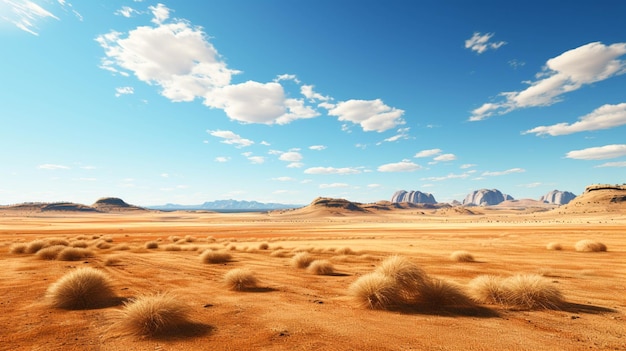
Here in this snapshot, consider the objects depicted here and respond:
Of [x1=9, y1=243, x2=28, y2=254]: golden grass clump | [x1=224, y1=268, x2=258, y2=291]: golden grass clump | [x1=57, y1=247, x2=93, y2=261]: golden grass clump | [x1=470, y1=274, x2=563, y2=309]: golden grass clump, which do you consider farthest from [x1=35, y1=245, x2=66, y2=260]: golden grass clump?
[x1=470, y1=274, x2=563, y2=309]: golden grass clump

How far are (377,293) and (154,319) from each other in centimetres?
540

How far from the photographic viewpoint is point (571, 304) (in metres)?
8.77

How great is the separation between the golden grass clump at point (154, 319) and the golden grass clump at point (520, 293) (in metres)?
7.90

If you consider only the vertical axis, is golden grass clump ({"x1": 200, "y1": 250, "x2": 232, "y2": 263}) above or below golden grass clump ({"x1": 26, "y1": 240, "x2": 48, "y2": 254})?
below

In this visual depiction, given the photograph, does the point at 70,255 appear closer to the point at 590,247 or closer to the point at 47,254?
the point at 47,254

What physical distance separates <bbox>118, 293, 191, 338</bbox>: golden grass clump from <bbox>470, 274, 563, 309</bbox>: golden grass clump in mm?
7904

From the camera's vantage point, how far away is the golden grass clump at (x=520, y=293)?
8.48m

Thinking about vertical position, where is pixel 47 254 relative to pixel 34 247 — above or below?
below

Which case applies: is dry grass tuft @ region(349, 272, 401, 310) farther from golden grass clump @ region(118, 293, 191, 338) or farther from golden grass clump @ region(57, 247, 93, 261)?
golden grass clump @ region(57, 247, 93, 261)

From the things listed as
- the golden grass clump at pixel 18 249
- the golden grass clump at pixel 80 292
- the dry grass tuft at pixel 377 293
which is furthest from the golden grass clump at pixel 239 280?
the golden grass clump at pixel 18 249

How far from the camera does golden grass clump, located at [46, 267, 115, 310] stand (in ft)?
29.0

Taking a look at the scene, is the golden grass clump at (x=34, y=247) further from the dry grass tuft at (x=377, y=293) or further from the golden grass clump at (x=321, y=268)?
the dry grass tuft at (x=377, y=293)

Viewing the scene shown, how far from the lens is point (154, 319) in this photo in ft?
22.4

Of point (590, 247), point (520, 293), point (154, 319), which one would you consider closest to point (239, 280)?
point (154, 319)
